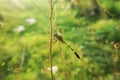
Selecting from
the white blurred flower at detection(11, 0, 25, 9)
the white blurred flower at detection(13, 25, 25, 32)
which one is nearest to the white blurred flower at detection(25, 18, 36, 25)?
the white blurred flower at detection(13, 25, 25, 32)

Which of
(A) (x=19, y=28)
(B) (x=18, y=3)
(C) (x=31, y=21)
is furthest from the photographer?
(B) (x=18, y=3)

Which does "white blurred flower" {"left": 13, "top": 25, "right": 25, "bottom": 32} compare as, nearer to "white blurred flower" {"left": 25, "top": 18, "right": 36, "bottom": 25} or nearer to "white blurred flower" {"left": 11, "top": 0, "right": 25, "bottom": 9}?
"white blurred flower" {"left": 25, "top": 18, "right": 36, "bottom": 25}

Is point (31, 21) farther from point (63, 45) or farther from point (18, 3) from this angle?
point (63, 45)

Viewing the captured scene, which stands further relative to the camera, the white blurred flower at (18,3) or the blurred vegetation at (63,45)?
the white blurred flower at (18,3)

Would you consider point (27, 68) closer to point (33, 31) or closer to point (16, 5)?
point (33, 31)

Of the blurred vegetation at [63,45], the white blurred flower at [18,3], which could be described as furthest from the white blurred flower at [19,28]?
the white blurred flower at [18,3]

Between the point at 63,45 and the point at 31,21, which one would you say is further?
the point at 31,21

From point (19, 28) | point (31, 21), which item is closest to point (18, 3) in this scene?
point (31, 21)

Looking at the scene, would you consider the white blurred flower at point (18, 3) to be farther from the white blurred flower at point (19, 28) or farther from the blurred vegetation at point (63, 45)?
the white blurred flower at point (19, 28)

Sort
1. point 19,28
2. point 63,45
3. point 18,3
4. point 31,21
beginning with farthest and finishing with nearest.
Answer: point 18,3, point 31,21, point 19,28, point 63,45
